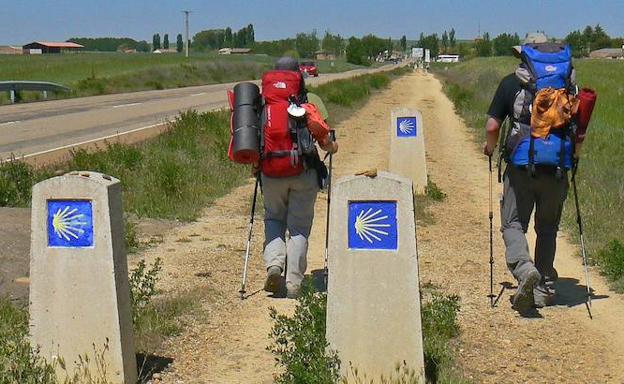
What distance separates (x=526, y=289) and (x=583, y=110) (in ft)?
4.30

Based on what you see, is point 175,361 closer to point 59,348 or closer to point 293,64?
point 59,348

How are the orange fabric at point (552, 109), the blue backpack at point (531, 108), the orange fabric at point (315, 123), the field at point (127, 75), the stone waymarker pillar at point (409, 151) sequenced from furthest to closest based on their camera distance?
Answer: the field at point (127, 75) < the stone waymarker pillar at point (409, 151) < the orange fabric at point (315, 123) < the blue backpack at point (531, 108) < the orange fabric at point (552, 109)

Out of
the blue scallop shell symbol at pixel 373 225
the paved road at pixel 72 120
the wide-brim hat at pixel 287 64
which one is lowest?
the paved road at pixel 72 120

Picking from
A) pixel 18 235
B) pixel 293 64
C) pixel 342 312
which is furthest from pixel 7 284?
pixel 342 312

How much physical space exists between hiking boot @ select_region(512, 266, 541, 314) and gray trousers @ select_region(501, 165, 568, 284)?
86mm

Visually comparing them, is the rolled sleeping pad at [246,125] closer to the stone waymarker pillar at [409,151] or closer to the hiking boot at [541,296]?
the hiking boot at [541,296]

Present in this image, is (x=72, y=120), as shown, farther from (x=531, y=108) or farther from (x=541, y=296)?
(x=531, y=108)

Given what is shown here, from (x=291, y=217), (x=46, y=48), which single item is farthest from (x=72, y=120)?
(x=46, y=48)

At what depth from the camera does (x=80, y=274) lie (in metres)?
4.58

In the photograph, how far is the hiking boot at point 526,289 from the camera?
6219mm

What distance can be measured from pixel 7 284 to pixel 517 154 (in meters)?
3.95

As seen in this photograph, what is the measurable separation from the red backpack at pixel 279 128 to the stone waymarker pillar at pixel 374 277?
1.84 m

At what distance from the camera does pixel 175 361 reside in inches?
211

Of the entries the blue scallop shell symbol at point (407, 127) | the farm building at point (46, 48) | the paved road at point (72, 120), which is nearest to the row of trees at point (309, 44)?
Answer: the farm building at point (46, 48)
